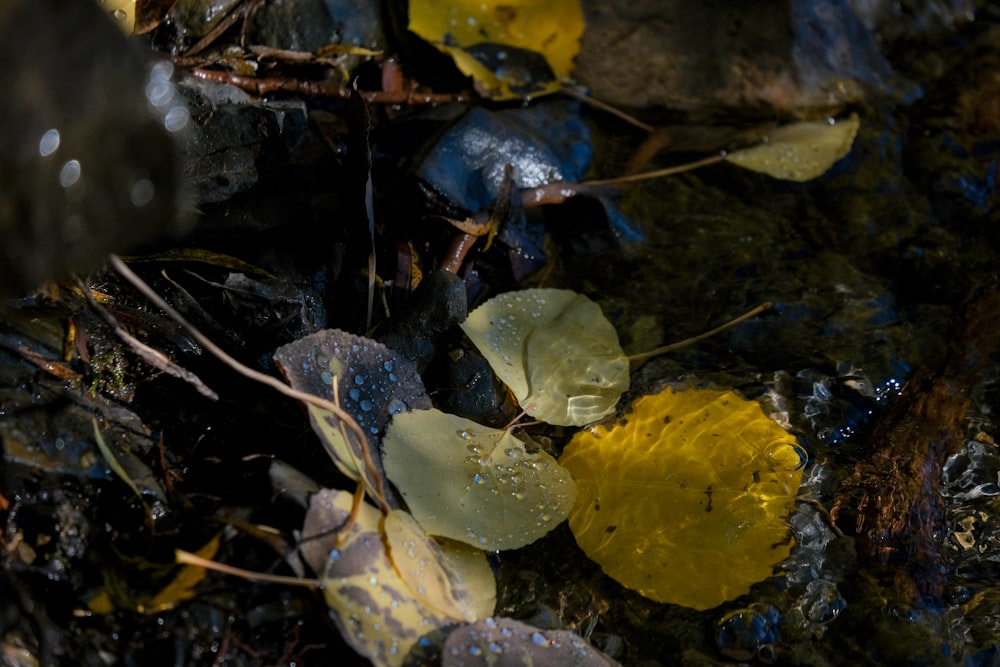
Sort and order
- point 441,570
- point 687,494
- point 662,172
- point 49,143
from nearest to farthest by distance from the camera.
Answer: point 49,143
point 441,570
point 687,494
point 662,172

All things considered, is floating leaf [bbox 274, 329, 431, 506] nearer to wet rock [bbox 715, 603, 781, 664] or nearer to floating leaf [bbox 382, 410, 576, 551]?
floating leaf [bbox 382, 410, 576, 551]

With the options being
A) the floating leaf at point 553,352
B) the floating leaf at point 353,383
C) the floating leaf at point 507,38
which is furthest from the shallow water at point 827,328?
the floating leaf at point 507,38

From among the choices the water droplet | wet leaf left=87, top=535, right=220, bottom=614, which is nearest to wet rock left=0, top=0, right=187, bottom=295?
the water droplet

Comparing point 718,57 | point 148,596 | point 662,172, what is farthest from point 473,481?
point 718,57

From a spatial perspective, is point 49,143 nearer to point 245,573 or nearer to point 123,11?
point 245,573

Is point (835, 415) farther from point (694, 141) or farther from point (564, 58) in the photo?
point (564, 58)

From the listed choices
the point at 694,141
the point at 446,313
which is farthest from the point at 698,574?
the point at 694,141
